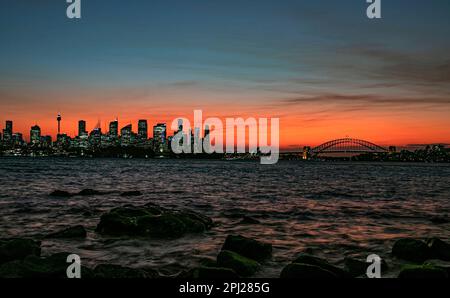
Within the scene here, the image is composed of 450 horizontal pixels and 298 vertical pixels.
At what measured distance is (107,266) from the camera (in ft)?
31.6

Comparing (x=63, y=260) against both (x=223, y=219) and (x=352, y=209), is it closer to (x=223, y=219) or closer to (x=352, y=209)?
(x=223, y=219)

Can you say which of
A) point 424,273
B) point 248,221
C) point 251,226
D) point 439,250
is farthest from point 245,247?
point 248,221

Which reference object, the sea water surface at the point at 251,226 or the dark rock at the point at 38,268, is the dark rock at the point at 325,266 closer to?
the sea water surface at the point at 251,226

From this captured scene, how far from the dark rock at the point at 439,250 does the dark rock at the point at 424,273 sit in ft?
11.6

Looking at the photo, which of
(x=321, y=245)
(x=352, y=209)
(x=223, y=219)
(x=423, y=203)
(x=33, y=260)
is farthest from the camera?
(x=423, y=203)

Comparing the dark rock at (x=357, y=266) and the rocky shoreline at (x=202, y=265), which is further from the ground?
the rocky shoreline at (x=202, y=265)

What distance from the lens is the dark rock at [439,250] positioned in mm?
12156

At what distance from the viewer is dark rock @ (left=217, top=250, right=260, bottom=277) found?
10245 millimetres

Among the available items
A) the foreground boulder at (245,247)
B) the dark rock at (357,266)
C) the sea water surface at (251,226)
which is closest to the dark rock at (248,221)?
the sea water surface at (251,226)

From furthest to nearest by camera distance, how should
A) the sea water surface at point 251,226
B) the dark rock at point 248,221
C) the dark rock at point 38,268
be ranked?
the dark rock at point 248,221
the sea water surface at point 251,226
the dark rock at point 38,268

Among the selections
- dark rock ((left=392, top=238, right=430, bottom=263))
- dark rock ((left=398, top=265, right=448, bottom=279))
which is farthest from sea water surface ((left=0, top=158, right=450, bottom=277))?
dark rock ((left=398, top=265, right=448, bottom=279))

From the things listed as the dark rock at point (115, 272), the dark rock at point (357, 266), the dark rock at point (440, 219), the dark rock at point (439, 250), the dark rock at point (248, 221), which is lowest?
the dark rock at point (440, 219)
